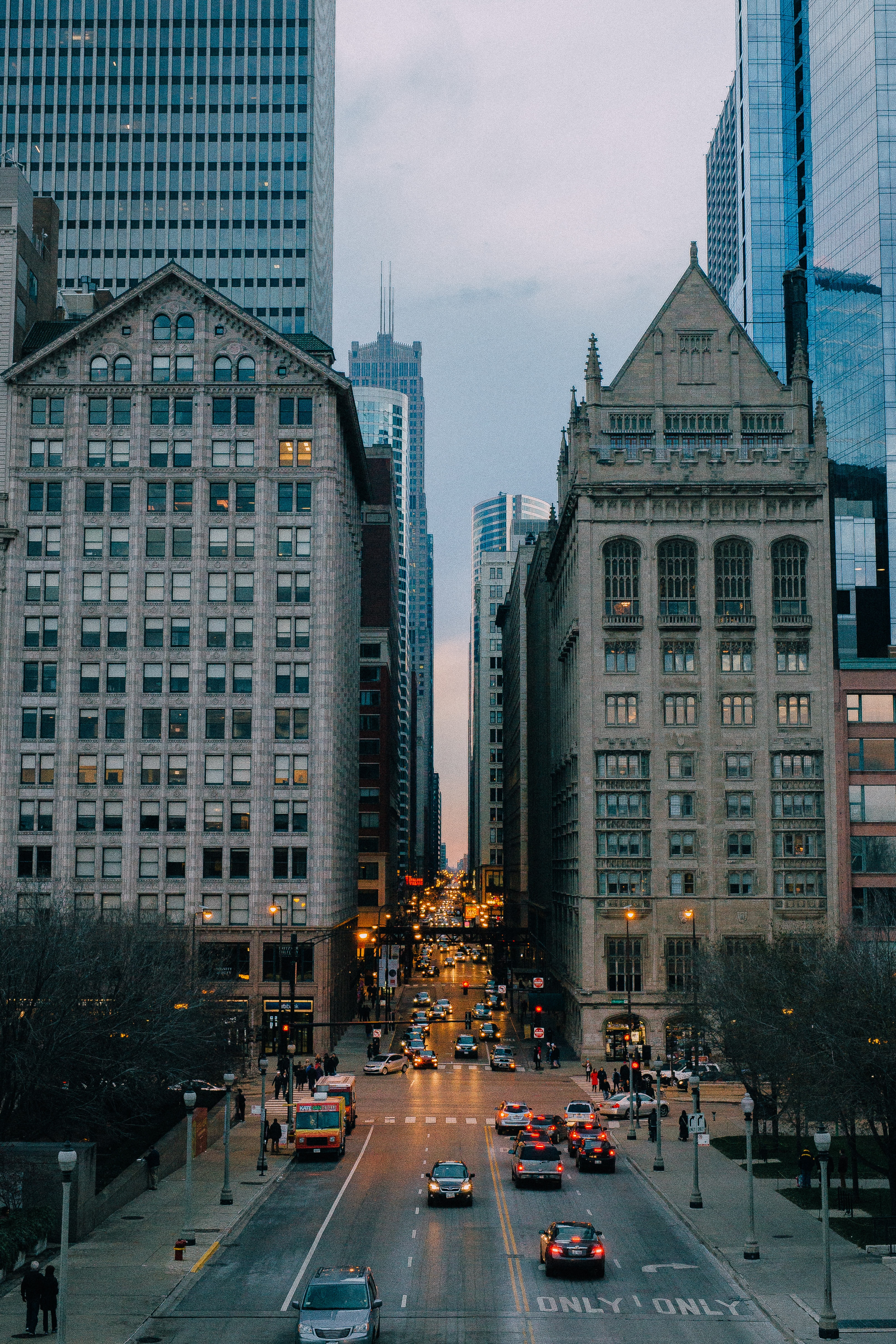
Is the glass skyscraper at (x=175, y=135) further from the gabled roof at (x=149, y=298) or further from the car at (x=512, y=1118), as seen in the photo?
the car at (x=512, y=1118)

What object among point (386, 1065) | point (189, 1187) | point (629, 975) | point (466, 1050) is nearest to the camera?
point (189, 1187)

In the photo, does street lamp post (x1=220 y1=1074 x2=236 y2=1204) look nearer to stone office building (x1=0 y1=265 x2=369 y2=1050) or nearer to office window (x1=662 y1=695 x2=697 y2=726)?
stone office building (x1=0 y1=265 x2=369 y2=1050)

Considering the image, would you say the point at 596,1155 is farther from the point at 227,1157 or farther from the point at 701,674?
the point at 701,674

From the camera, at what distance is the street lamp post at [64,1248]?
2838cm

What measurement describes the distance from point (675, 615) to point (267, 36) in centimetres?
8477

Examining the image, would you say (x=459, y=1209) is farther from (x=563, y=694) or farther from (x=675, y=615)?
(x=563, y=694)

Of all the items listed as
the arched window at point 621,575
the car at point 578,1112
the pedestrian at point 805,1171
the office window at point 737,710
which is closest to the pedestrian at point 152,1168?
the car at point 578,1112

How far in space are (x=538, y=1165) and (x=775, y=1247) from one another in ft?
34.7

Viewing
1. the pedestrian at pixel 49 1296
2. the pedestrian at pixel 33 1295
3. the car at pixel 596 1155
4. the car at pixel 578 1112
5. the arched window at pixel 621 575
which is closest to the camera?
the pedestrian at pixel 33 1295

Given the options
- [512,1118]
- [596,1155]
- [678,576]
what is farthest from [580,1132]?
[678,576]

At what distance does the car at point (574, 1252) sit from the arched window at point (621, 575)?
6123 centimetres

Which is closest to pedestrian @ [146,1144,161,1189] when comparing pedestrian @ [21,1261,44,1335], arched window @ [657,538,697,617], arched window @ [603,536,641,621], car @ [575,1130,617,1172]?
car @ [575,1130,617,1172]

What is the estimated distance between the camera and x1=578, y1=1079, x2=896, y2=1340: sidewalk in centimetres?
3262

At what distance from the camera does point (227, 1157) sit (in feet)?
153
